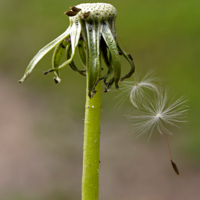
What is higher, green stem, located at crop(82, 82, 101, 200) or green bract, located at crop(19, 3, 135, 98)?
green bract, located at crop(19, 3, 135, 98)

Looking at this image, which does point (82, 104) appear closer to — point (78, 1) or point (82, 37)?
point (78, 1)

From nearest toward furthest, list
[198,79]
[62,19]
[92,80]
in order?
[92,80] → [198,79] → [62,19]

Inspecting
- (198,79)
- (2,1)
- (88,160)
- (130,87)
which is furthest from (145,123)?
(2,1)

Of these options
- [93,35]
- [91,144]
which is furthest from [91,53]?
[91,144]

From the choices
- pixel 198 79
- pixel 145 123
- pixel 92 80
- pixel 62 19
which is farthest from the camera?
pixel 62 19

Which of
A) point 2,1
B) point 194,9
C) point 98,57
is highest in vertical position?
point 2,1

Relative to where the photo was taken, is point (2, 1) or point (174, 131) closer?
point (174, 131)

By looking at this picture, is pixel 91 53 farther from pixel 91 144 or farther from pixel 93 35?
pixel 91 144

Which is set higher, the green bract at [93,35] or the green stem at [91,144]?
the green bract at [93,35]
